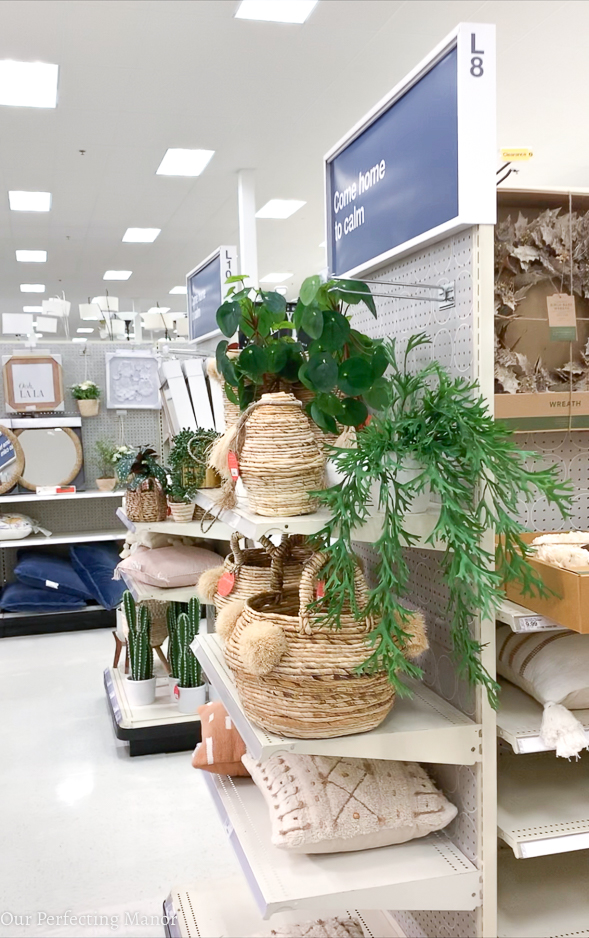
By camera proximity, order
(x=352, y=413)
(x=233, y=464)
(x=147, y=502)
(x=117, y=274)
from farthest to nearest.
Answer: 1. (x=117, y=274)
2. (x=147, y=502)
3. (x=233, y=464)
4. (x=352, y=413)

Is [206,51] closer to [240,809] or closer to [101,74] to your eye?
[101,74]

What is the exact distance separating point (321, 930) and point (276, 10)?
4.77 metres

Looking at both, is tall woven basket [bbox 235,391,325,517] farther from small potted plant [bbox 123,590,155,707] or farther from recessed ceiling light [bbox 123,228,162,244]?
recessed ceiling light [bbox 123,228,162,244]

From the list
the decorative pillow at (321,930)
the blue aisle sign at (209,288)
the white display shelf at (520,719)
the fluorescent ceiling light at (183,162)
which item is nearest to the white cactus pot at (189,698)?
the decorative pillow at (321,930)

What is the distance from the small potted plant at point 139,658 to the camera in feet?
12.1

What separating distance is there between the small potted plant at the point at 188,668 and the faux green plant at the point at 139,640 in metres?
0.15

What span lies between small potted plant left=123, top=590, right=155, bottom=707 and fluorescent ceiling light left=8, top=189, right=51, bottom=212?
6.16 metres

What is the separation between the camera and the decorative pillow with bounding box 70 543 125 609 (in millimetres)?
5816

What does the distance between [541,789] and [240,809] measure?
2.45 feet

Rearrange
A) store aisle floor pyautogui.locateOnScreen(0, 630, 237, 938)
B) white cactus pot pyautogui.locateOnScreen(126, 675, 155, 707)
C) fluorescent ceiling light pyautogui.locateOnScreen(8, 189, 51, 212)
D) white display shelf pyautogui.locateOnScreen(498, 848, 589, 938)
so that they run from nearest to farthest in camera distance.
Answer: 1. white display shelf pyautogui.locateOnScreen(498, 848, 589, 938)
2. store aisle floor pyautogui.locateOnScreen(0, 630, 237, 938)
3. white cactus pot pyautogui.locateOnScreen(126, 675, 155, 707)
4. fluorescent ceiling light pyautogui.locateOnScreen(8, 189, 51, 212)

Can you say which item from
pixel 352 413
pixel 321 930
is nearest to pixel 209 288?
pixel 352 413

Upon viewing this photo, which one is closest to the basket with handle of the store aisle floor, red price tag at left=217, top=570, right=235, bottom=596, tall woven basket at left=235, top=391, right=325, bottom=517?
tall woven basket at left=235, top=391, right=325, bottom=517

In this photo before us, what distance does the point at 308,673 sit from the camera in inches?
58.0

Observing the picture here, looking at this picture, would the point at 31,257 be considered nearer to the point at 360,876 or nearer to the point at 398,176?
the point at 398,176
